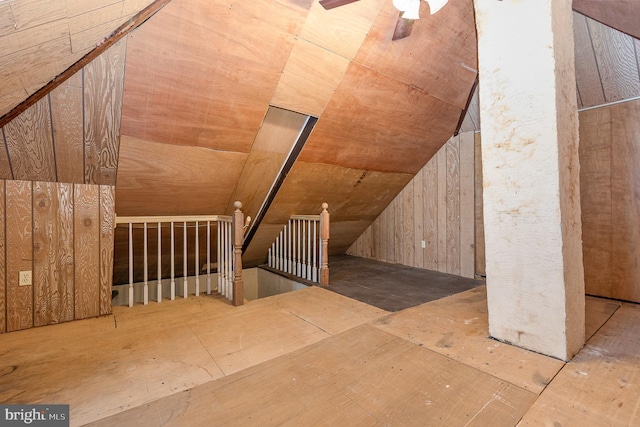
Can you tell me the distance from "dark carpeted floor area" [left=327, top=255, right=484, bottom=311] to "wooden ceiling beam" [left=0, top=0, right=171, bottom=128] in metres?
2.54

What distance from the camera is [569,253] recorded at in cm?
159

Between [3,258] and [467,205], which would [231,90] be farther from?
[467,205]

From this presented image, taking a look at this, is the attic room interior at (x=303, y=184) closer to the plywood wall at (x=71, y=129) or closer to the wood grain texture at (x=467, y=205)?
the plywood wall at (x=71, y=129)

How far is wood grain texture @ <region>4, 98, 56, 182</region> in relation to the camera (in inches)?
70.7

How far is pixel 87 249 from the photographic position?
7.11 ft

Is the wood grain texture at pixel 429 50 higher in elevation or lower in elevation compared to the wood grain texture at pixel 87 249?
higher

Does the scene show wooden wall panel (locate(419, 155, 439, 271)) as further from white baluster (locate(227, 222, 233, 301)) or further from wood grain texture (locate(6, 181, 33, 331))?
wood grain texture (locate(6, 181, 33, 331))

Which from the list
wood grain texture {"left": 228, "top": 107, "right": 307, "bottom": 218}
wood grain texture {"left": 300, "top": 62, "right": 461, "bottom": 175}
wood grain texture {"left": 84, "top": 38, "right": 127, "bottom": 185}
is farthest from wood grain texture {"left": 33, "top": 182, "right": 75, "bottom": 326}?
wood grain texture {"left": 300, "top": 62, "right": 461, "bottom": 175}

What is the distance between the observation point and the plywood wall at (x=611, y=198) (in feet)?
7.89

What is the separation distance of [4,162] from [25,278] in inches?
30.6

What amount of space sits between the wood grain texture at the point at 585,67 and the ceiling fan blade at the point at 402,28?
1.36 m

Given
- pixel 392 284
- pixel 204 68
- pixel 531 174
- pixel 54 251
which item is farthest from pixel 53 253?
pixel 531 174

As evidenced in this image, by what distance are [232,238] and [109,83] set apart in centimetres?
141

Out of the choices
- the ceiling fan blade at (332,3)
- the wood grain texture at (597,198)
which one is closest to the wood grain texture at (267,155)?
the ceiling fan blade at (332,3)
